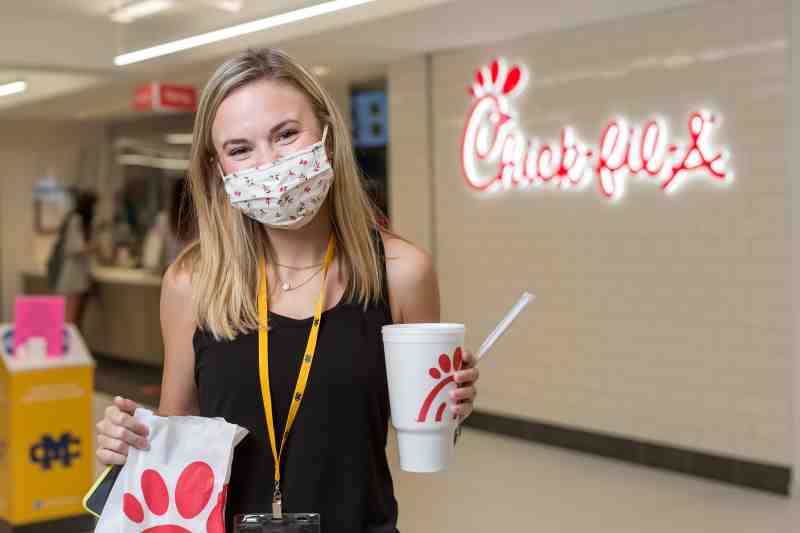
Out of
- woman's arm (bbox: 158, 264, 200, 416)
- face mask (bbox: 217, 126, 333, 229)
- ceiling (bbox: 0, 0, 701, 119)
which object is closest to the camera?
face mask (bbox: 217, 126, 333, 229)

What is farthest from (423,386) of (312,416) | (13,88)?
(13,88)

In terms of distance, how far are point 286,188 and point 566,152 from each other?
18.6 feet

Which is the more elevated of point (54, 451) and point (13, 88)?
point (13, 88)

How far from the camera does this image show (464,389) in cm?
150

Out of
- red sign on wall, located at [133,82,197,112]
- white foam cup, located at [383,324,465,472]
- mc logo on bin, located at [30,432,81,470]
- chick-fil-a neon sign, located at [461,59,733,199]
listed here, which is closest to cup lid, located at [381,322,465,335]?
white foam cup, located at [383,324,465,472]

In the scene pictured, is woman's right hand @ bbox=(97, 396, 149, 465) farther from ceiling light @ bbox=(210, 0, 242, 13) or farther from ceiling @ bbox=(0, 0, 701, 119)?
ceiling light @ bbox=(210, 0, 242, 13)

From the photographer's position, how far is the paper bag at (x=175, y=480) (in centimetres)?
148

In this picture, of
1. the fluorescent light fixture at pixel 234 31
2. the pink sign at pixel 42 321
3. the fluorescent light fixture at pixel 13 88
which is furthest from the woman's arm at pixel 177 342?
the fluorescent light fixture at pixel 13 88

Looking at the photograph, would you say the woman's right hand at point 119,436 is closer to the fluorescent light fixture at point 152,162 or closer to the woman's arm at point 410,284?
the woman's arm at point 410,284

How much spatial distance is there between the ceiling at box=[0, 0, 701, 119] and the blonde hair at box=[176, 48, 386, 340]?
4.66m

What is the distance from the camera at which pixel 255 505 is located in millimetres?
1551

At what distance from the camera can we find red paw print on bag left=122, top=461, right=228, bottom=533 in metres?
1.48

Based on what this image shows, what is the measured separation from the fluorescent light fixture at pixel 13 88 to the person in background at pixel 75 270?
4.88 ft

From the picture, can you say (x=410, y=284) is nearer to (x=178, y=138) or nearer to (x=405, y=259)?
(x=405, y=259)
